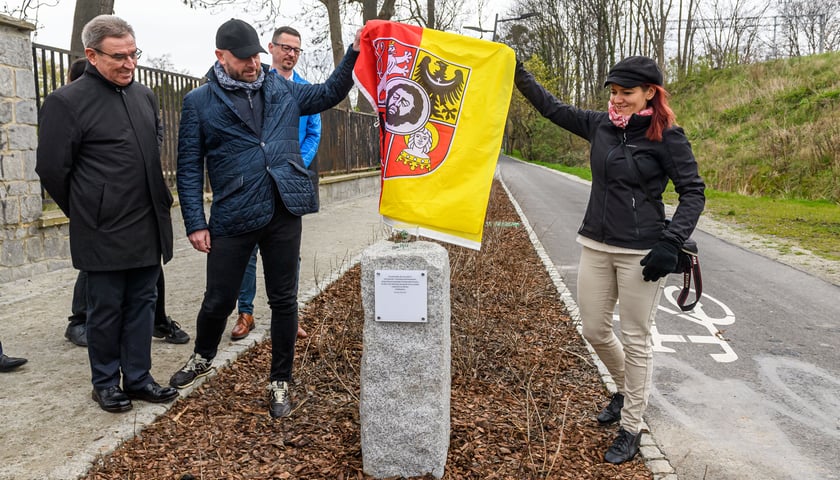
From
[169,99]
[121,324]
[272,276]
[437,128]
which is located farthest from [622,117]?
[169,99]

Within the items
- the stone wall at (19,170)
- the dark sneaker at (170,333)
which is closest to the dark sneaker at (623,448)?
the dark sneaker at (170,333)

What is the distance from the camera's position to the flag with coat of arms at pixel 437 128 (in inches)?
133

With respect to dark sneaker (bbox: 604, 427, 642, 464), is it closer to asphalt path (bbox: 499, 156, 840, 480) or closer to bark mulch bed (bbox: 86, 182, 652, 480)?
bark mulch bed (bbox: 86, 182, 652, 480)

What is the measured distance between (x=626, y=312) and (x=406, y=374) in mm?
1304

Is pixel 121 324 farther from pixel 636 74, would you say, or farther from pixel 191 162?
pixel 636 74

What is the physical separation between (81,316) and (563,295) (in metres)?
4.58

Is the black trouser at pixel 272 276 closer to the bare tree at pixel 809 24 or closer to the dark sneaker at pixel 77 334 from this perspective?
the dark sneaker at pixel 77 334

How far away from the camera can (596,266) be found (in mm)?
3633

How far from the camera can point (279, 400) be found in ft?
12.5

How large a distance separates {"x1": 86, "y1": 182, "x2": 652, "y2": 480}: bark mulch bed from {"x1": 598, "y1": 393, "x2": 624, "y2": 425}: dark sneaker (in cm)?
6

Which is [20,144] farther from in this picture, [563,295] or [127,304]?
[563,295]

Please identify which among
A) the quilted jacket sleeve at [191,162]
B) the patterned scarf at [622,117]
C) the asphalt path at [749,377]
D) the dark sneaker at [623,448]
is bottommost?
the asphalt path at [749,377]

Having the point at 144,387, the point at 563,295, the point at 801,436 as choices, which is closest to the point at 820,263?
the point at 563,295

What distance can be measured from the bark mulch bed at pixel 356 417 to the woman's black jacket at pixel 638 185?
3.36 ft
